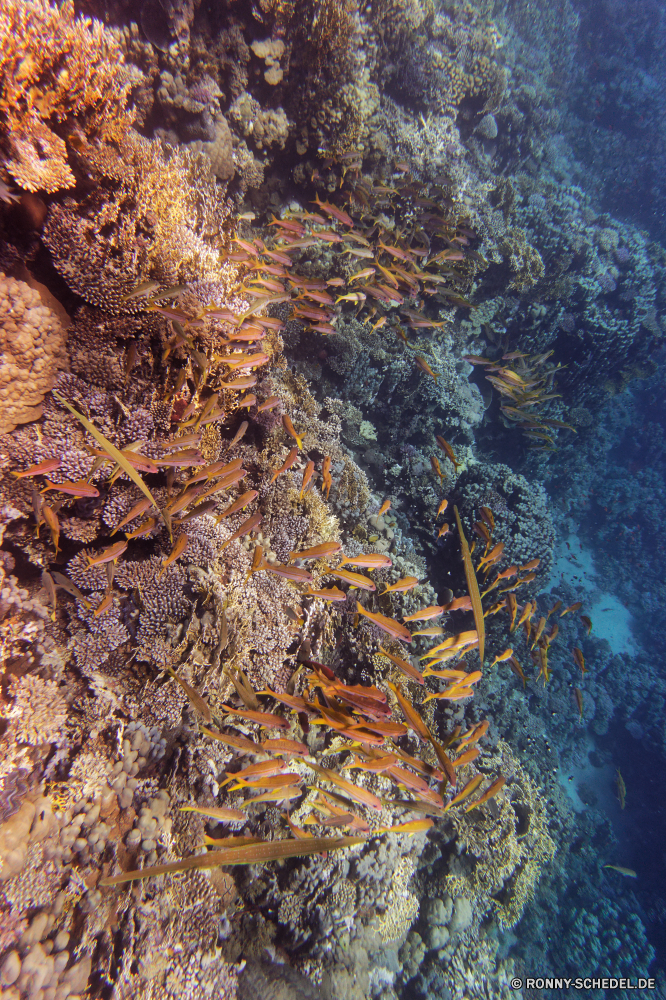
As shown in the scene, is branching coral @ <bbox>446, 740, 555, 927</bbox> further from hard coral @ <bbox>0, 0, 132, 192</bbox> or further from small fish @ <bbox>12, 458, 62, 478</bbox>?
hard coral @ <bbox>0, 0, 132, 192</bbox>

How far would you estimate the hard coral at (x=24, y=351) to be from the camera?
2821 mm

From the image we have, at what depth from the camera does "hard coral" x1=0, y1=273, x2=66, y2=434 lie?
2.82 m

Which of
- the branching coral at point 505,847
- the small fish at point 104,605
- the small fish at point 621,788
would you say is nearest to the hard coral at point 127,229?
the small fish at point 104,605

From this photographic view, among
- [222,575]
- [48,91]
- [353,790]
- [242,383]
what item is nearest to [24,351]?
[242,383]

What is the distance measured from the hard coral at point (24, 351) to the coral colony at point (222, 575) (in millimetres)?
19

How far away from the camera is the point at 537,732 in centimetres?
882

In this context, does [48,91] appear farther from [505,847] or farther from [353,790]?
[505,847]

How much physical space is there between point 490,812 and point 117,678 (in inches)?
205

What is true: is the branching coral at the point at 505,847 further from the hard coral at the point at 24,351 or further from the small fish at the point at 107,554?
the hard coral at the point at 24,351

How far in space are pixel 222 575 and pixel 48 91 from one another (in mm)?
4484

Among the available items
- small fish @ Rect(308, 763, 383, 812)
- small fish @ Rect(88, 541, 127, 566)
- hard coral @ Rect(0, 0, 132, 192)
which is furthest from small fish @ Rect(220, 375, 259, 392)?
small fish @ Rect(308, 763, 383, 812)

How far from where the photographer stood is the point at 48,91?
11.5ft

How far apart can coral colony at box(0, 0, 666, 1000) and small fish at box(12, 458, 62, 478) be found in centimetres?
14

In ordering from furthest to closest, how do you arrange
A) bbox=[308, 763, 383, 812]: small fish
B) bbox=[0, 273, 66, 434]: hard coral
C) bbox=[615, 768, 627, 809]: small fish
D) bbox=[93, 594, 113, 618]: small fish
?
1. bbox=[615, 768, 627, 809]: small fish
2. bbox=[93, 594, 113, 618]: small fish
3. bbox=[0, 273, 66, 434]: hard coral
4. bbox=[308, 763, 383, 812]: small fish
